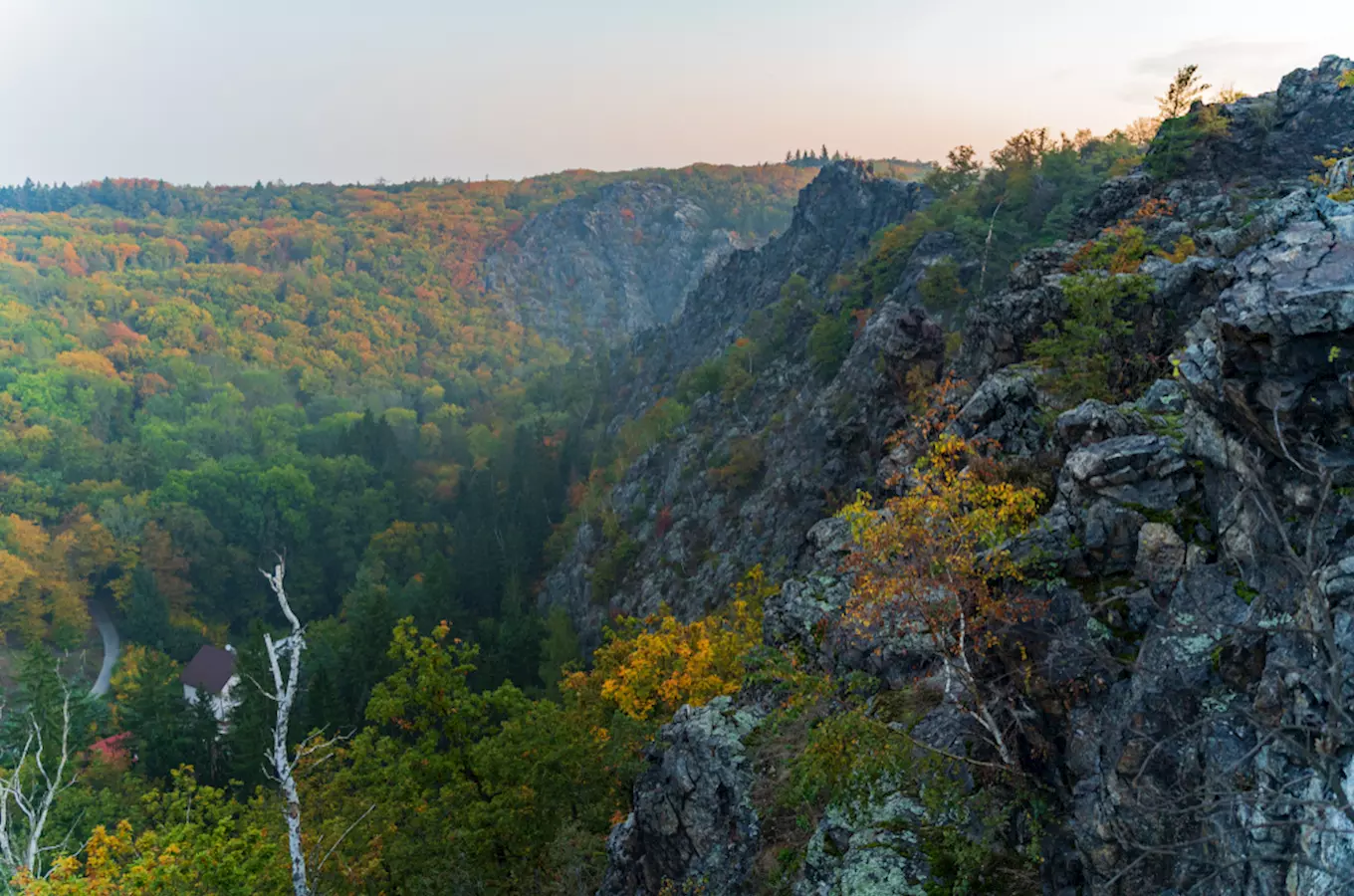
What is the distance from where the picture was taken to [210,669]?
69125 millimetres

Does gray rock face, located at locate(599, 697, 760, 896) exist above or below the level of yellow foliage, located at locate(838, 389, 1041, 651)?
below

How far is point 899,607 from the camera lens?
42.5 feet

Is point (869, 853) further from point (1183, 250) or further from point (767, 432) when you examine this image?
point (767, 432)

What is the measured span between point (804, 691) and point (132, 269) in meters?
209

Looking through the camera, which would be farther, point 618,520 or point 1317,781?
point 618,520

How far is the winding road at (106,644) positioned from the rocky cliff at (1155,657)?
253 feet

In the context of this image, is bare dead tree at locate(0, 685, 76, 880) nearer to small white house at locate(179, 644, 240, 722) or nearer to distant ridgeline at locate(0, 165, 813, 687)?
distant ridgeline at locate(0, 165, 813, 687)

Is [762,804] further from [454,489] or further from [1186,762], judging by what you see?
[454,489]

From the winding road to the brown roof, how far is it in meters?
7.66

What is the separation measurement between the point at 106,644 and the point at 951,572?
94497 millimetres

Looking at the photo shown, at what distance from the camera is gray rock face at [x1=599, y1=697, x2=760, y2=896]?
1420cm

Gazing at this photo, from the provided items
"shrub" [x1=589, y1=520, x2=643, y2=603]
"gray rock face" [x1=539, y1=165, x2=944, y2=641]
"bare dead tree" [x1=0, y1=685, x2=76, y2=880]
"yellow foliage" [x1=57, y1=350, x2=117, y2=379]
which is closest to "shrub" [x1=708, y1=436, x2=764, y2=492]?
"gray rock face" [x1=539, y1=165, x2=944, y2=641]

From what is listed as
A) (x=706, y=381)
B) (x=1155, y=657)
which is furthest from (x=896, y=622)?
(x=706, y=381)

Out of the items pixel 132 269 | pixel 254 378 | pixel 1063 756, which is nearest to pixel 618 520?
pixel 1063 756
